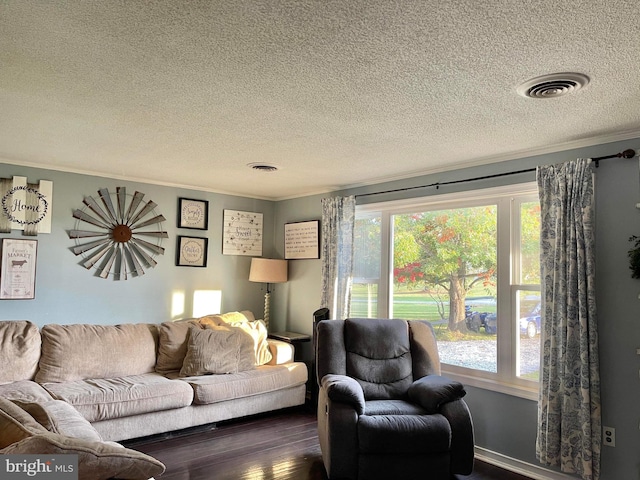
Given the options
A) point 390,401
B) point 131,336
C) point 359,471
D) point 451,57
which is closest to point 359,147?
point 451,57

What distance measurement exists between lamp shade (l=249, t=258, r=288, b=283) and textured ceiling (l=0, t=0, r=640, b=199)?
1798 millimetres

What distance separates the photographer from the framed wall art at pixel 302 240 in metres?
5.32

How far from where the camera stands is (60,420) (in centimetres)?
245

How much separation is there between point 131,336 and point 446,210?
300cm

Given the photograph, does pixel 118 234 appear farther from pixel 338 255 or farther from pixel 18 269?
pixel 338 255

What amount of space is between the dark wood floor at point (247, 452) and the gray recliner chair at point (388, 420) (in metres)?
0.33

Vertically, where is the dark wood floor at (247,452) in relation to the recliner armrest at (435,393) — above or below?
below

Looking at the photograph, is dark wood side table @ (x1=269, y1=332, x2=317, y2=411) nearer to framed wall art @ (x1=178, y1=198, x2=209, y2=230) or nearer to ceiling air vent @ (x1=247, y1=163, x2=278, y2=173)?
framed wall art @ (x1=178, y1=198, x2=209, y2=230)

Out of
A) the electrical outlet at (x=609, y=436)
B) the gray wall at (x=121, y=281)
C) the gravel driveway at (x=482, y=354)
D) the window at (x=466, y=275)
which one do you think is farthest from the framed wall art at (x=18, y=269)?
the electrical outlet at (x=609, y=436)

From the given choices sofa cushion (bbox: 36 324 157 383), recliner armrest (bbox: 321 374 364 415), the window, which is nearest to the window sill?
the window

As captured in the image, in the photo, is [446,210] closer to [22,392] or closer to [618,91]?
[618,91]

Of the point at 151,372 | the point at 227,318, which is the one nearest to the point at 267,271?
the point at 227,318

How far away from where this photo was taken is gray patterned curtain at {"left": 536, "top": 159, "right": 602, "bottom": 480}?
2951mm

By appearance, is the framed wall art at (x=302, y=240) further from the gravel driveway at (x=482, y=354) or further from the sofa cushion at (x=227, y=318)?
the gravel driveway at (x=482, y=354)
